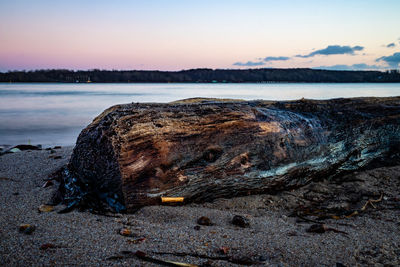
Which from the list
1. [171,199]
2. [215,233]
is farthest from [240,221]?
[171,199]

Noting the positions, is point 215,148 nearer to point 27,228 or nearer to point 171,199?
point 171,199

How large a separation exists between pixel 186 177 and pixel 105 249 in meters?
0.94

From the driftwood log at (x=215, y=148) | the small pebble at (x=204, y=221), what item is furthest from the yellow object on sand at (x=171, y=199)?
the small pebble at (x=204, y=221)

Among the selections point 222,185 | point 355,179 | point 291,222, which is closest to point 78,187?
point 222,185

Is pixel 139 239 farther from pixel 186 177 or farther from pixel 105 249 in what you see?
pixel 186 177

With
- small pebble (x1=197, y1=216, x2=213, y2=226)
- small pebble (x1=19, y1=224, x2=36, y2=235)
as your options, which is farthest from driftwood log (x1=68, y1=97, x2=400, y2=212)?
small pebble (x1=19, y1=224, x2=36, y2=235)

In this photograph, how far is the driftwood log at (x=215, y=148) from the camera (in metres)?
2.47

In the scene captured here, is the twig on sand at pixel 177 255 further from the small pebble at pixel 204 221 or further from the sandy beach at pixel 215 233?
the small pebble at pixel 204 221

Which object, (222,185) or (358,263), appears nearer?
(358,263)

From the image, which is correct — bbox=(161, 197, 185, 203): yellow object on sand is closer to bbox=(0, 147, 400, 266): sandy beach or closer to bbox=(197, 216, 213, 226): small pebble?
bbox=(0, 147, 400, 266): sandy beach

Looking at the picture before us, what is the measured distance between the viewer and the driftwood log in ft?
8.09

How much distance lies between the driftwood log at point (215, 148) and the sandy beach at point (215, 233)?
18 cm

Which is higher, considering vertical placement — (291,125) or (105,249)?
(291,125)

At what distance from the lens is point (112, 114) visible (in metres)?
2.63
